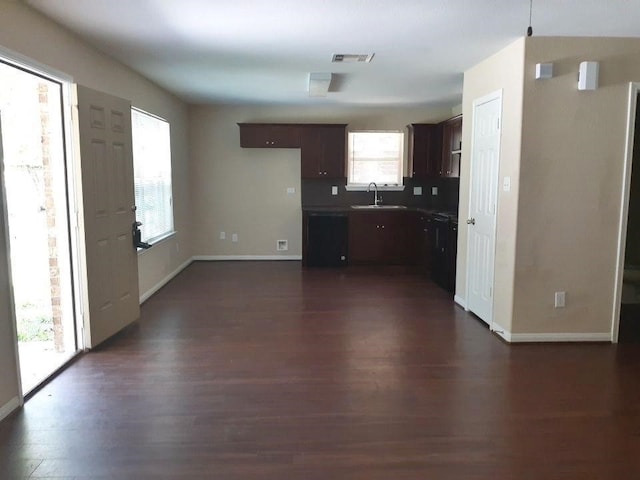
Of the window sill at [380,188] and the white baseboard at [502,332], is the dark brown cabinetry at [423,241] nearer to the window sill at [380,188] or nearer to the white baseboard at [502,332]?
the window sill at [380,188]

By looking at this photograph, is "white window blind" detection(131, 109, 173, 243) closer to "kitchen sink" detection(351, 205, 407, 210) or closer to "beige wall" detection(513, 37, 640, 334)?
"kitchen sink" detection(351, 205, 407, 210)

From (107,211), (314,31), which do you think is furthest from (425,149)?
(107,211)

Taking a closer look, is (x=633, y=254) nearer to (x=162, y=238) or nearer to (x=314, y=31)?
(x=314, y=31)

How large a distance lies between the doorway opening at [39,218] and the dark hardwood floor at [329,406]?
36 centimetres

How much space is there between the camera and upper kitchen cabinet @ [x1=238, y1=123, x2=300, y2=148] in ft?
22.8

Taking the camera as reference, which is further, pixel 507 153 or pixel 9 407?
pixel 507 153

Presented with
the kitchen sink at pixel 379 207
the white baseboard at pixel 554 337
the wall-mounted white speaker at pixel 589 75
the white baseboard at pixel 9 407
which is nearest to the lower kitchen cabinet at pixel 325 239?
the kitchen sink at pixel 379 207

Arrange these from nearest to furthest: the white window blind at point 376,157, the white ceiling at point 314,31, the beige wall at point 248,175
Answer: the white ceiling at point 314,31, the beige wall at point 248,175, the white window blind at point 376,157

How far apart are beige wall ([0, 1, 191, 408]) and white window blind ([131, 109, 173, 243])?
157 millimetres

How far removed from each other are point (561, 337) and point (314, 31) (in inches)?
121

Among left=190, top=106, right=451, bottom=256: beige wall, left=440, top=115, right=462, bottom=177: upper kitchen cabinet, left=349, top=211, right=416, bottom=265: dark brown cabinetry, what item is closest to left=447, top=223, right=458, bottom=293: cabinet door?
left=440, top=115, right=462, bottom=177: upper kitchen cabinet

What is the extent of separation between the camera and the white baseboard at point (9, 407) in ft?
8.34

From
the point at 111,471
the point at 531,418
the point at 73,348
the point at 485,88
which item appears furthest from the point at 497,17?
the point at 73,348

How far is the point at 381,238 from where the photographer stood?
22.7 ft
